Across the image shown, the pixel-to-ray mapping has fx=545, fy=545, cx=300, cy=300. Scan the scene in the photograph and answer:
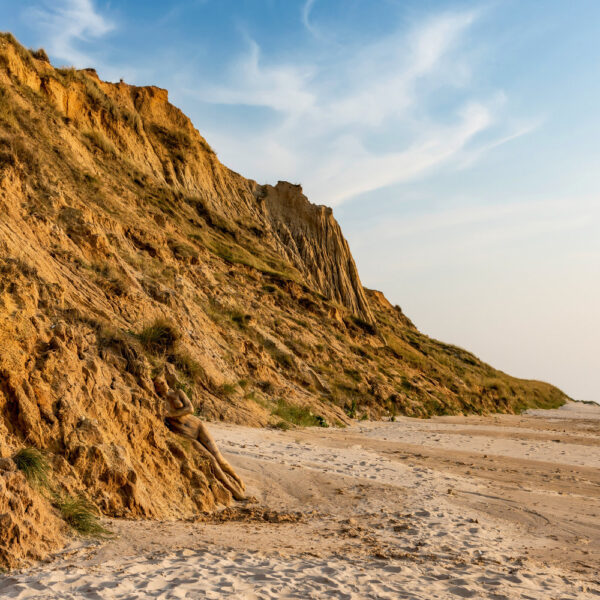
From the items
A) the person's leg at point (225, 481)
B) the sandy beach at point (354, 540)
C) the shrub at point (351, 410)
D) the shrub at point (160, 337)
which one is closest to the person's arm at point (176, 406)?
the person's leg at point (225, 481)

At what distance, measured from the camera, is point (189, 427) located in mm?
7777

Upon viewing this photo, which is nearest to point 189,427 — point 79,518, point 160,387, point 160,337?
point 160,387

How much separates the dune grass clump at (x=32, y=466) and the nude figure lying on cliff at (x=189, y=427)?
7.99ft

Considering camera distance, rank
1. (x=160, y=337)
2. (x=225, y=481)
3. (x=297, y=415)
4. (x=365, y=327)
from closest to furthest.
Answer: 1. (x=225, y=481)
2. (x=160, y=337)
3. (x=297, y=415)
4. (x=365, y=327)

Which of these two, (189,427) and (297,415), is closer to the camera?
(189,427)

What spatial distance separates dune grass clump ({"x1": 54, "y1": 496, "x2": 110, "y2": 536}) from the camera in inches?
201

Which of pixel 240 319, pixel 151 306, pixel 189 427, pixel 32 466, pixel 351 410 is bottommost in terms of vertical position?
pixel 351 410

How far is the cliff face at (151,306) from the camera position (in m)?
6.26

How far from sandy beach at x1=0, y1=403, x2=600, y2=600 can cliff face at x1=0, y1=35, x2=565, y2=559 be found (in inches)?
37.3

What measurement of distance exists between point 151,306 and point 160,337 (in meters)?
1.54

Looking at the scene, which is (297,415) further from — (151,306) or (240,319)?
(151,306)

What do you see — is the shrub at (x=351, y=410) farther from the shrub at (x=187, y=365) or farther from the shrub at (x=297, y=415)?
the shrub at (x=187, y=365)

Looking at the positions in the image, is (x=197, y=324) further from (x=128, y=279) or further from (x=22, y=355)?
(x=22, y=355)

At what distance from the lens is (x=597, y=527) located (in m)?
6.95
